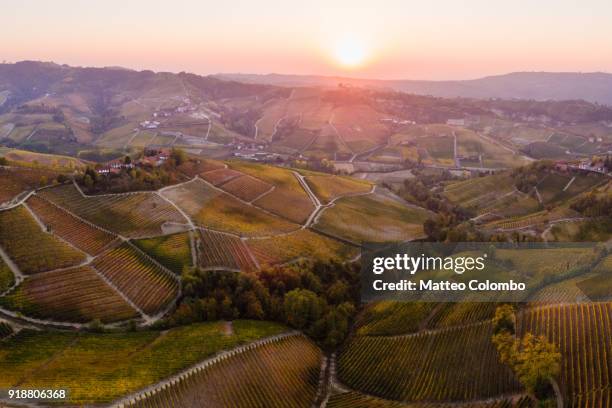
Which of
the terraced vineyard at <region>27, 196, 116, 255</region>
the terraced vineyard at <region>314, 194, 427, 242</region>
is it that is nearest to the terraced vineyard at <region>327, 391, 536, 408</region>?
the terraced vineyard at <region>27, 196, 116, 255</region>

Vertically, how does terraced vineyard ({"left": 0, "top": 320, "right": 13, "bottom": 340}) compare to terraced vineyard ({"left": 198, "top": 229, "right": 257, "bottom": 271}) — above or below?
below

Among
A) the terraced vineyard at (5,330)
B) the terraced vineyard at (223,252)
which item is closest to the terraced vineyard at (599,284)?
the terraced vineyard at (223,252)

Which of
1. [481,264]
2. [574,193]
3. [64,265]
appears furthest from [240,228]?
[574,193]

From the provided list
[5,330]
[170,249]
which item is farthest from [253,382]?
[170,249]

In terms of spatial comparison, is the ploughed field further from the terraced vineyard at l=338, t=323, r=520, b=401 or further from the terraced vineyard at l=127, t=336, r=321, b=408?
the terraced vineyard at l=127, t=336, r=321, b=408

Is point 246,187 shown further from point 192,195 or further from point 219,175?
point 192,195

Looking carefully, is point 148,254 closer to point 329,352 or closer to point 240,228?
point 240,228

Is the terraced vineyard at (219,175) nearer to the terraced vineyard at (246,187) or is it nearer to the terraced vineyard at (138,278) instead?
the terraced vineyard at (246,187)
